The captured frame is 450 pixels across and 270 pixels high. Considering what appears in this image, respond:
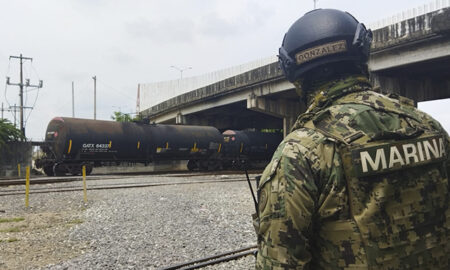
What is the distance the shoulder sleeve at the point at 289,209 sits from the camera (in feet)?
4.60

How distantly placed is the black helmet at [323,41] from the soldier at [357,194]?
0.29 meters

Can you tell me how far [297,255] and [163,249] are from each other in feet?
14.3

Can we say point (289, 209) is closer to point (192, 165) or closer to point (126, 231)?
point (126, 231)

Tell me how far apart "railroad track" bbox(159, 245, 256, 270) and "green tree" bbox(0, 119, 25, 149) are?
2527cm

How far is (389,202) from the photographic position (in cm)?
144

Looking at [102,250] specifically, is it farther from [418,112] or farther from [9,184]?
[9,184]

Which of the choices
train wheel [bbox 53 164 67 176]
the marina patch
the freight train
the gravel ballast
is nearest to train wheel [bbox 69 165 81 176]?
the freight train

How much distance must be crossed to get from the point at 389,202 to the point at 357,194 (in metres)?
0.14

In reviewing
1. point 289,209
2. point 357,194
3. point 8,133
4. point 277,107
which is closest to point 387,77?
point 277,107

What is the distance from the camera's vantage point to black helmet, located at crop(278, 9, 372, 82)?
1798 mm

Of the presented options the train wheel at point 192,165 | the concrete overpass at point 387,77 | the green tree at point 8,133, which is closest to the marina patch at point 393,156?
the concrete overpass at point 387,77

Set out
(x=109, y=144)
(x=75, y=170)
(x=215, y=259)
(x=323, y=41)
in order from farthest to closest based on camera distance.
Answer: (x=109, y=144) < (x=75, y=170) < (x=215, y=259) < (x=323, y=41)

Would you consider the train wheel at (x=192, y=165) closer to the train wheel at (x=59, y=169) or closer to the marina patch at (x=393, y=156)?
the train wheel at (x=59, y=169)

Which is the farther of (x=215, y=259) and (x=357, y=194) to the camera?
(x=215, y=259)
